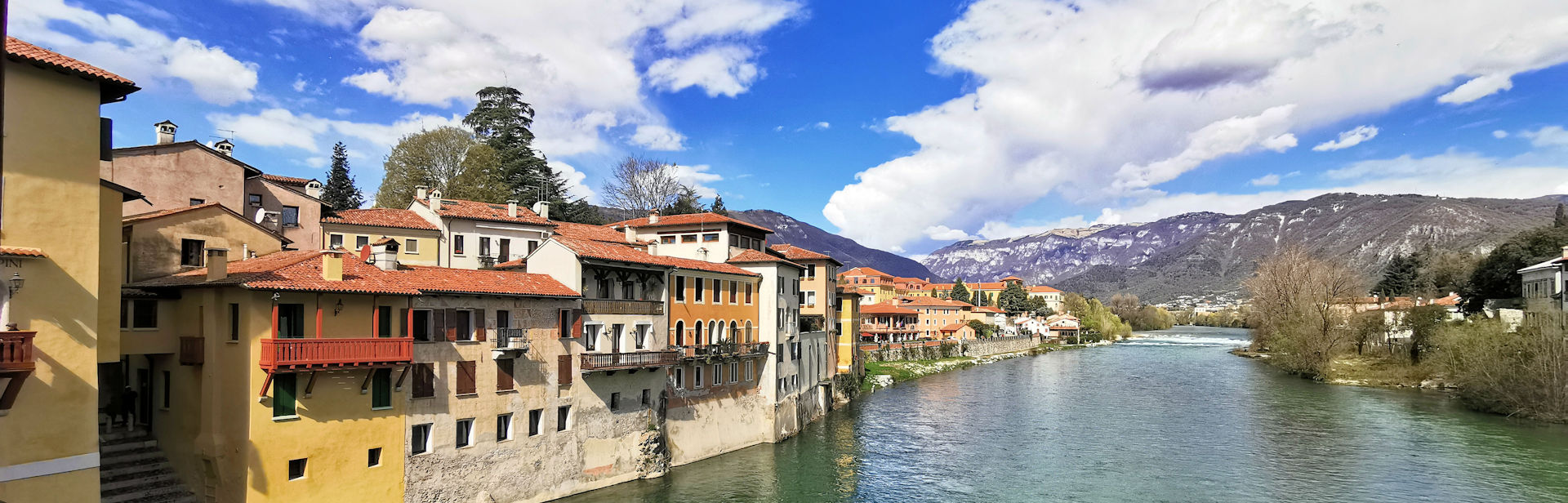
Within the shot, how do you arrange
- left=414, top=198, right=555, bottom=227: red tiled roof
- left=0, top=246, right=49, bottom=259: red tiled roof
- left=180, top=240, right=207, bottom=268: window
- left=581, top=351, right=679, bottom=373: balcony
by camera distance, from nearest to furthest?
left=0, top=246, right=49, bottom=259: red tiled roof → left=180, top=240, right=207, bottom=268: window → left=581, top=351, right=679, bottom=373: balcony → left=414, top=198, right=555, bottom=227: red tiled roof

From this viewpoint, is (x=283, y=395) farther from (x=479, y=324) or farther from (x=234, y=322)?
(x=479, y=324)

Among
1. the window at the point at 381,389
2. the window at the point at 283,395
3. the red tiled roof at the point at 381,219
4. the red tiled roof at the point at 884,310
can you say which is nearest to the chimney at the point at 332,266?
the window at the point at 283,395

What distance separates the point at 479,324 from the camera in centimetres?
3169

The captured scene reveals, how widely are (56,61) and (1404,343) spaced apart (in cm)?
9661

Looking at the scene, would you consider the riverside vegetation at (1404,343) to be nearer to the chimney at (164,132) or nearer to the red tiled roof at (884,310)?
the red tiled roof at (884,310)

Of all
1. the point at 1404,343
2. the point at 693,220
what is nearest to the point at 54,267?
the point at 693,220

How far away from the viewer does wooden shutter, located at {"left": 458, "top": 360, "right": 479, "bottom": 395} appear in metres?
30.8

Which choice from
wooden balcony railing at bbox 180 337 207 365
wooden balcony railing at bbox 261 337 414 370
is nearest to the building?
wooden balcony railing at bbox 180 337 207 365

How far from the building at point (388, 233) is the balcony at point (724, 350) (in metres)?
18.1

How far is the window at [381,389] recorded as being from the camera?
92.8 ft

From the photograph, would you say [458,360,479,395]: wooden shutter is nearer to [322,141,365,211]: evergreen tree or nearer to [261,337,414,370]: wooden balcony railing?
[261,337,414,370]: wooden balcony railing

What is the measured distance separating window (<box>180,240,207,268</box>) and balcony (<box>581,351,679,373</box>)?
13.7 meters

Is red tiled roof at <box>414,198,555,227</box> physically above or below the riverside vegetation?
above

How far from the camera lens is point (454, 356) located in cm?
3070
